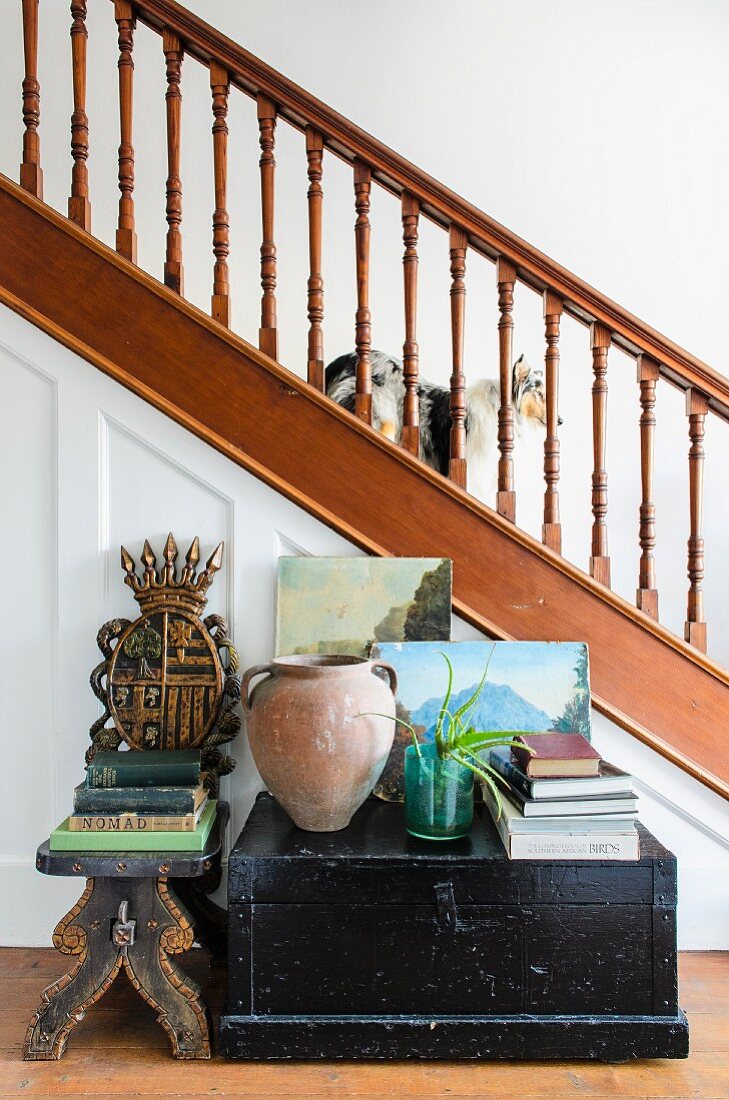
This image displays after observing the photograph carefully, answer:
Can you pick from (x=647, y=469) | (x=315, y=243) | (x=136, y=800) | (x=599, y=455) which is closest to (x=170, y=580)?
(x=136, y=800)

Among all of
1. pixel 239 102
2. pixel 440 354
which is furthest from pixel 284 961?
pixel 239 102

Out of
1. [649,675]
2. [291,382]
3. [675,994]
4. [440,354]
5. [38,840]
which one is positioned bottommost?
[675,994]

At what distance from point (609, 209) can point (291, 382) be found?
1.95m

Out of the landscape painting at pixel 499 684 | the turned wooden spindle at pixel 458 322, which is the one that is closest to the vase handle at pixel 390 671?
the landscape painting at pixel 499 684

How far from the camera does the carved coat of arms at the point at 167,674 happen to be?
6.42ft

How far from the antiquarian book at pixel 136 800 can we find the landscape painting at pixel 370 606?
503mm

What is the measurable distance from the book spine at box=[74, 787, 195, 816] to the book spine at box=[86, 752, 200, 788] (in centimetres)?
3

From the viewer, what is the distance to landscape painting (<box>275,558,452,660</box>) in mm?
2006

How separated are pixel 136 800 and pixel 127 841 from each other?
0.27 ft

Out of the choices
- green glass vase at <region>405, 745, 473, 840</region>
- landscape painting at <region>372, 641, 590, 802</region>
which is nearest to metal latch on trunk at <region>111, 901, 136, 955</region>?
green glass vase at <region>405, 745, 473, 840</region>

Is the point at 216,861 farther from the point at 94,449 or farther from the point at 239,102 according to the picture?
the point at 239,102

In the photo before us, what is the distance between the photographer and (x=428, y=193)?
198cm

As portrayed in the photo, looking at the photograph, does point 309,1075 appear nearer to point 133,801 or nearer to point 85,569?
point 133,801

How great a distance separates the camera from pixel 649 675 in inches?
80.4
